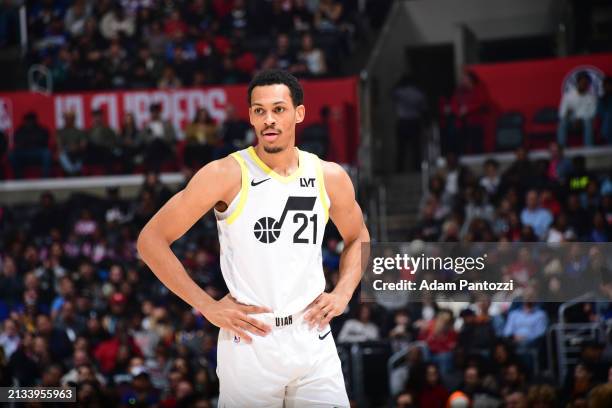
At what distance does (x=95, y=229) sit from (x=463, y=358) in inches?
249

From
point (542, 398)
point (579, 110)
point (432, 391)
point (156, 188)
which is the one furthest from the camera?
point (579, 110)

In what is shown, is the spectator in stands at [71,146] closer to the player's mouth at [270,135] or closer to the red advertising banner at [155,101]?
the red advertising banner at [155,101]

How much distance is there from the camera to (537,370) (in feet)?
38.7

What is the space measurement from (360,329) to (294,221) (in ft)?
23.4

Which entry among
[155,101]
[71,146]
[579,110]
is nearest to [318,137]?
[155,101]

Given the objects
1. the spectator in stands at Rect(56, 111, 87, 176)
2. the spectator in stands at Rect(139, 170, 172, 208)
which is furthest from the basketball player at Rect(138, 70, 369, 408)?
the spectator in stands at Rect(56, 111, 87, 176)

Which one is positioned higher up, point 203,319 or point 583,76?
point 583,76

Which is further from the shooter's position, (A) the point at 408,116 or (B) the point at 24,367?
(A) the point at 408,116

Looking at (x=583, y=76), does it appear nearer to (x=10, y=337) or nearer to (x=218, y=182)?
(x=10, y=337)

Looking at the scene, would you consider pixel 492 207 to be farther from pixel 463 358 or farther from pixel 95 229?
pixel 95 229

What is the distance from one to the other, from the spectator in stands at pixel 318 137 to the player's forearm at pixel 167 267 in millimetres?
10852

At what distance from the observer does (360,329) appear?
12539mm

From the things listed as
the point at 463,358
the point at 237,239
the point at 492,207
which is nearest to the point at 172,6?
the point at 492,207

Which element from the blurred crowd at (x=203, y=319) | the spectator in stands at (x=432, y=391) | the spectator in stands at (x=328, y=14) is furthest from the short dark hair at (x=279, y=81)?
the spectator in stands at (x=328, y=14)
